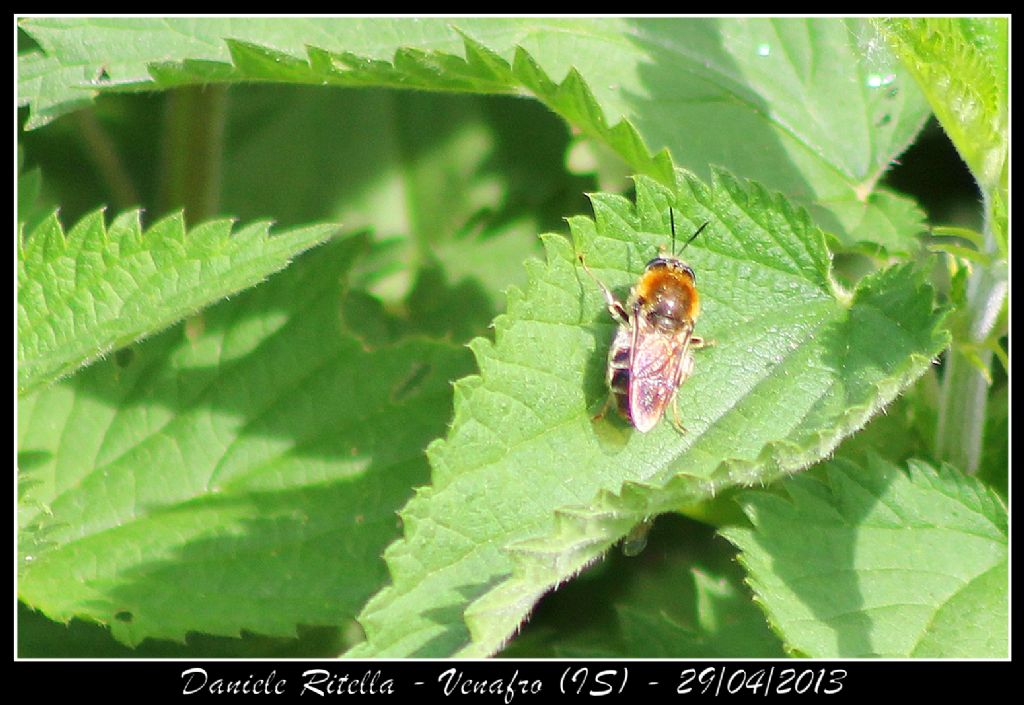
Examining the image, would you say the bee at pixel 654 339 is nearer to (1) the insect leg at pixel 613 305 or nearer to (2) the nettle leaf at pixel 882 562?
(1) the insect leg at pixel 613 305

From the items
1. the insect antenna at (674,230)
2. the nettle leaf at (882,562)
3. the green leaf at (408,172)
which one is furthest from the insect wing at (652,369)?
the green leaf at (408,172)

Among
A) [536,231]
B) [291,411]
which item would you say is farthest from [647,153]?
[536,231]

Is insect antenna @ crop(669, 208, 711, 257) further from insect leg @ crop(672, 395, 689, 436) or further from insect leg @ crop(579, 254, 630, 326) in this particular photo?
insect leg @ crop(672, 395, 689, 436)

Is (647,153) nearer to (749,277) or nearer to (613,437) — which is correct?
(749,277)

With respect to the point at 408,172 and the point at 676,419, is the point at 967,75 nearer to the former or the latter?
the point at 676,419

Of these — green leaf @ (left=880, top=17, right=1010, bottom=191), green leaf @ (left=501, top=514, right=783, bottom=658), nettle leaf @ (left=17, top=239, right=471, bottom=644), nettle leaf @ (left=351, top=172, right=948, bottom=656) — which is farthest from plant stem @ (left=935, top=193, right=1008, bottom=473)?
nettle leaf @ (left=17, top=239, right=471, bottom=644)
